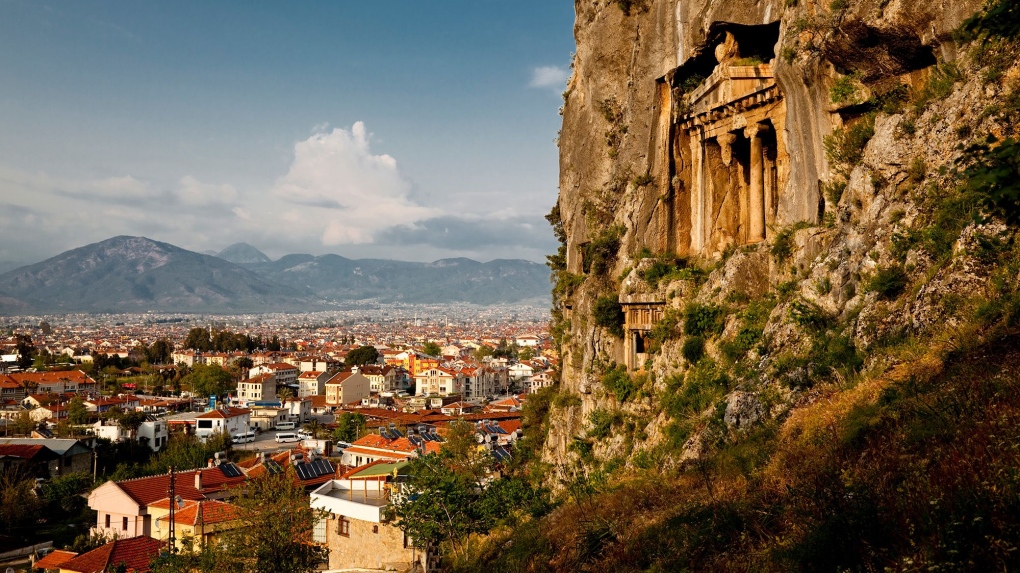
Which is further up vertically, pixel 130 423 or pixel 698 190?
pixel 698 190

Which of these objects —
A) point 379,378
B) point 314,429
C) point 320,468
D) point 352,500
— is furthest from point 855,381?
point 379,378

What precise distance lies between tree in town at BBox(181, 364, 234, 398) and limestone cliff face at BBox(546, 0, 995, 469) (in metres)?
72.9

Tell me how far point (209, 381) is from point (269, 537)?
7666cm

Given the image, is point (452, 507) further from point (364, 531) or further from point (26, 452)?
point (26, 452)

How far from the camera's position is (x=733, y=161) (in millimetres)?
17797

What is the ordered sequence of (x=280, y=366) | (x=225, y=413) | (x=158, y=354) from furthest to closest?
(x=158, y=354)
(x=280, y=366)
(x=225, y=413)

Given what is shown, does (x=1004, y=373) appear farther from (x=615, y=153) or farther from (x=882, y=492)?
(x=615, y=153)

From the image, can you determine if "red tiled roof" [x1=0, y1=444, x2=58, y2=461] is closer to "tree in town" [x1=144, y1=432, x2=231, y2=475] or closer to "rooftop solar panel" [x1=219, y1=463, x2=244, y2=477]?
"tree in town" [x1=144, y1=432, x2=231, y2=475]

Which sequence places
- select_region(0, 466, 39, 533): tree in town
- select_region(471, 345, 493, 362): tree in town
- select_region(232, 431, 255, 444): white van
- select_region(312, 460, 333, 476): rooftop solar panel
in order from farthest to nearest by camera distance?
select_region(471, 345, 493, 362): tree in town → select_region(232, 431, 255, 444): white van → select_region(0, 466, 39, 533): tree in town → select_region(312, 460, 333, 476): rooftop solar panel

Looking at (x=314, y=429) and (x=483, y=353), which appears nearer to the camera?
(x=314, y=429)

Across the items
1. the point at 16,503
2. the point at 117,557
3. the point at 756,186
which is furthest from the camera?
the point at 16,503

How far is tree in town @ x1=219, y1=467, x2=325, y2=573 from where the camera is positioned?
55.5ft

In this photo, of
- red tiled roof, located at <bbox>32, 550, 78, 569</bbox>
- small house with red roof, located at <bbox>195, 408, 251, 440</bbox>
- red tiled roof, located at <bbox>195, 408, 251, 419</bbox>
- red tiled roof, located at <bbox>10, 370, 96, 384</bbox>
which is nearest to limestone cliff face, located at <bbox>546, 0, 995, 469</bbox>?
red tiled roof, located at <bbox>32, 550, 78, 569</bbox>

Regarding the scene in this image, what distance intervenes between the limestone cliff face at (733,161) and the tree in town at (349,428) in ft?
107
